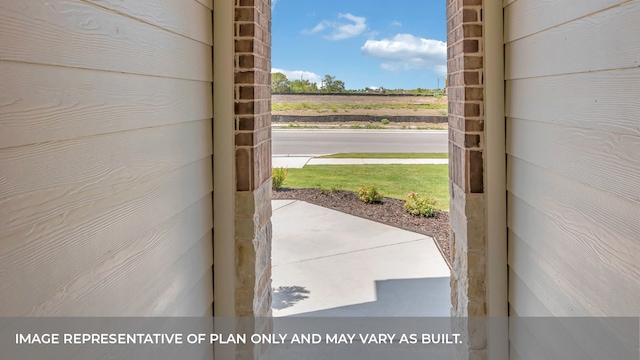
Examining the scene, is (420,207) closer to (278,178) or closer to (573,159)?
(278,178)

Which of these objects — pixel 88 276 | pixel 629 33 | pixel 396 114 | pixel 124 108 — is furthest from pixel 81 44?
pixel 396 114

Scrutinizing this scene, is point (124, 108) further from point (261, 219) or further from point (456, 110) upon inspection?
point (456, 110)

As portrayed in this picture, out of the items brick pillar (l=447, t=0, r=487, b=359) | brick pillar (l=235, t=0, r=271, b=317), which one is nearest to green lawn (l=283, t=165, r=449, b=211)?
brick pillar (l=447, t=0, r=487, b=359)

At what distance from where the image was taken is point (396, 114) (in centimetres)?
1250

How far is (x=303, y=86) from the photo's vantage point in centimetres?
1117

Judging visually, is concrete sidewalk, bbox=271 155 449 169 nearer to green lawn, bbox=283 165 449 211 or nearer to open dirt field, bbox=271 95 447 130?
green lawn, bbox=283 165 449 211

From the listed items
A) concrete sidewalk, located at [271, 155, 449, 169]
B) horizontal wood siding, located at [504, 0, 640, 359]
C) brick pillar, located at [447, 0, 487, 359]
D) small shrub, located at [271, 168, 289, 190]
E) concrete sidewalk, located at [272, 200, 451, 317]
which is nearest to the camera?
horizontal wood siding, located at [504, 0, 640, 359]

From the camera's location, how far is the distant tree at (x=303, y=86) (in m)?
11.0

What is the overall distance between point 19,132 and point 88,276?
0.34 meters

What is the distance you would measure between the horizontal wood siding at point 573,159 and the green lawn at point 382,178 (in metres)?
4.76

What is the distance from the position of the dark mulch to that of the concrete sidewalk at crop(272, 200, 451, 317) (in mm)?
191

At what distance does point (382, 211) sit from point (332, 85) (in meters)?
6.46

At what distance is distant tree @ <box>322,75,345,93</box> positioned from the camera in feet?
36.0

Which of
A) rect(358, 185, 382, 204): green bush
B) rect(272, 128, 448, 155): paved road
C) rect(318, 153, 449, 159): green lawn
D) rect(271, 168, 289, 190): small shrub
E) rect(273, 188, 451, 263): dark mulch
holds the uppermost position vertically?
rect(272, 128, 448, 155): paved road
